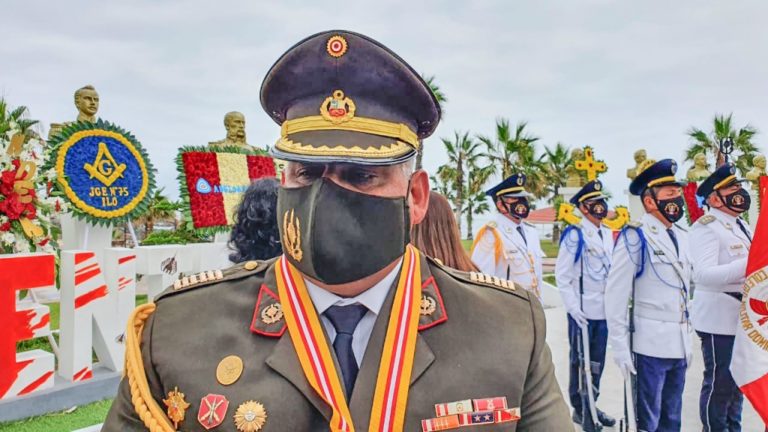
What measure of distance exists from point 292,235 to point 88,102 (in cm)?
494

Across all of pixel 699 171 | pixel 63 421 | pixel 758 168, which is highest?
pixel 699 171

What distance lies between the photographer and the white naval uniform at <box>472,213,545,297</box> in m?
5.24

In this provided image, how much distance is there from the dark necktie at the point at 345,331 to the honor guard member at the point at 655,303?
3.08 m

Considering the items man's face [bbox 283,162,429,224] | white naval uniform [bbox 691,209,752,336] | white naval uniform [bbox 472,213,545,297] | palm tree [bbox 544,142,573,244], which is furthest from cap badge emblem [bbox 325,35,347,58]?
palm tree [bbox 544,142,573,244]

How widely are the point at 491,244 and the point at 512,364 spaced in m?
3.95

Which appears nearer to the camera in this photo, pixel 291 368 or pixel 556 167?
pixel 291 368

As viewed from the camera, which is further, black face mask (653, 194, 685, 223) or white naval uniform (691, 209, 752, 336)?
white naval uniform (691, 209, 752, 336)

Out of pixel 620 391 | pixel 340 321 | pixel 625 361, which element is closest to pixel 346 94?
pixel 340 321

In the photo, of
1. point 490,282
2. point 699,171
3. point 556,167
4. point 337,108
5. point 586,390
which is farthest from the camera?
point 556,167

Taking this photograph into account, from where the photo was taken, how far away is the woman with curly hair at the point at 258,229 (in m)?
2.76

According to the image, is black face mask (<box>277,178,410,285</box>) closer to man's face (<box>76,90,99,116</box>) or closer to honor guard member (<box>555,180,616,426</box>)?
honor guard member (<box>555,180,616,426</box>)

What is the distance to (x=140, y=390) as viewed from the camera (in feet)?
4.18

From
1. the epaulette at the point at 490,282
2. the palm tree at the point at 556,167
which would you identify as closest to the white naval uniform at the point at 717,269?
the epaulette at the point at 490,282

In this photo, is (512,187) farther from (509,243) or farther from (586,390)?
(586,390)
